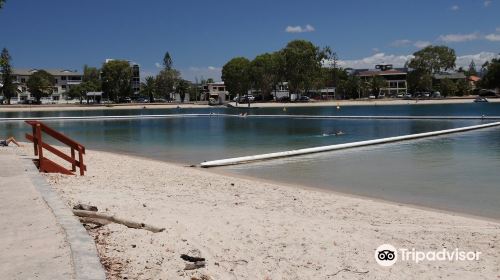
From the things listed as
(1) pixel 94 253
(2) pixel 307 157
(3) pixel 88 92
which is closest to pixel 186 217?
(1) pixel 94 253

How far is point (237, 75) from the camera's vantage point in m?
136

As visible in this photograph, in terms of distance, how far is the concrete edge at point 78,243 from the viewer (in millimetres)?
4641

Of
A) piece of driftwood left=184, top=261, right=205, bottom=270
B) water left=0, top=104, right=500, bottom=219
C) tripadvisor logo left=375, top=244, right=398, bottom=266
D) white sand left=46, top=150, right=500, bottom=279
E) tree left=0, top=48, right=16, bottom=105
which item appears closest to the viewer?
piece of driftwood left=184, top=261, right=205, bottom=270

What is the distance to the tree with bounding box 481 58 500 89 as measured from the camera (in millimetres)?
121069

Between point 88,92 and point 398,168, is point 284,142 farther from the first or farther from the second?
point 88,92

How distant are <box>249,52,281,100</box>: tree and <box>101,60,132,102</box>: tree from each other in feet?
109

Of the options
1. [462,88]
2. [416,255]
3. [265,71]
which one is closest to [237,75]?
[265,71]

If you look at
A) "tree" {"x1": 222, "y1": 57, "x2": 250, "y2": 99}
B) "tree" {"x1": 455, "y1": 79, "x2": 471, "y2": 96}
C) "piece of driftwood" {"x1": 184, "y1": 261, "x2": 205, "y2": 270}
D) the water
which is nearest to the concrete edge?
"piece of driftwood" {"x1": 184, "y1": 261, "x2": 205, "y2": 270}

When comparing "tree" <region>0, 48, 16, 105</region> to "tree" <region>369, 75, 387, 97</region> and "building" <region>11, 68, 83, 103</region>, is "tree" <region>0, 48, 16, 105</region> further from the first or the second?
"tree" <region>369, 75, 387, 97</region>

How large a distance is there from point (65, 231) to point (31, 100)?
138 m

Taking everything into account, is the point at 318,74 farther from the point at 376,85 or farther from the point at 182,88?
the point at 182,88

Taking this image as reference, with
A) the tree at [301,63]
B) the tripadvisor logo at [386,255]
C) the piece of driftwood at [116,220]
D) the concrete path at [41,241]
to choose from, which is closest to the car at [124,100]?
the tree at [301,63]

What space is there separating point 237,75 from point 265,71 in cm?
883

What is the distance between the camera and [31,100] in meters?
132
